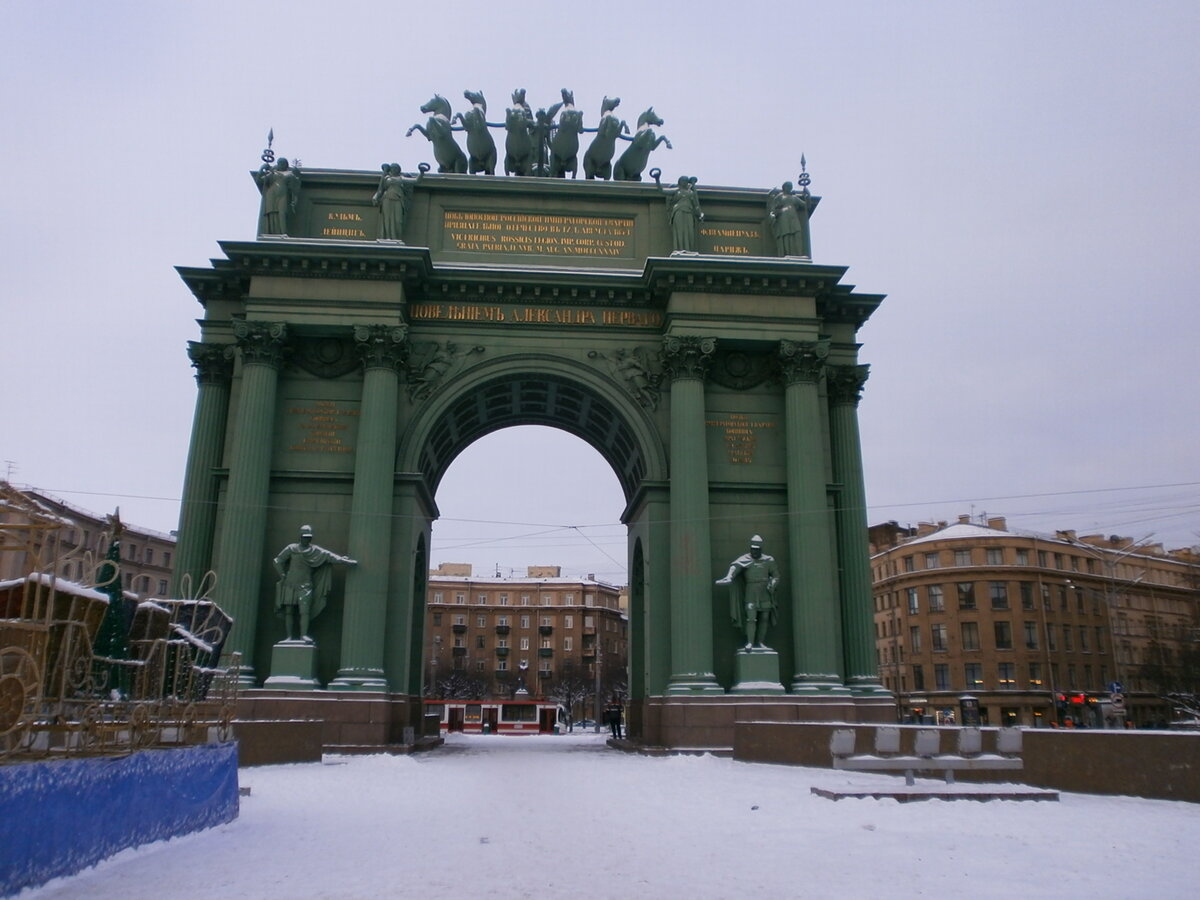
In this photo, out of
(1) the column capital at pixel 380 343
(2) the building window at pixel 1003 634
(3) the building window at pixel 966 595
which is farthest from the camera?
(3) the building window at pixel 966 595

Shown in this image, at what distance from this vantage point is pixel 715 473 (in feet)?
96.4

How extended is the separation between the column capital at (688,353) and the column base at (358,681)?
40.4ft

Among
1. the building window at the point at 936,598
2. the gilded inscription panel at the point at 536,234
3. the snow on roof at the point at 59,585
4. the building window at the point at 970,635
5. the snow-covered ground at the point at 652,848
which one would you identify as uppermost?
the gilded inscription panel at the point at 536,234

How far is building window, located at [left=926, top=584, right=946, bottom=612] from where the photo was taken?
248 feet

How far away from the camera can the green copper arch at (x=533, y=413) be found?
96.8 ft

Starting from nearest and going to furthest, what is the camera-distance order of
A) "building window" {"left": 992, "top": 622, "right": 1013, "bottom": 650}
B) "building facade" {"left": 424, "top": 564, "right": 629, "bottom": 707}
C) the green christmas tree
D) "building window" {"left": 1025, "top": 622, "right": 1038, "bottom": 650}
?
the green christmas tree < "building window" {"left": 992, "top": 622, "right": 1013, "bottom": 650} < "building window" {"left": 1025, "top": 622, "right": 1038, "bottom": 650} < "building facade" {"left": 424, "top": 564, "right": 629, "bottom": 707}

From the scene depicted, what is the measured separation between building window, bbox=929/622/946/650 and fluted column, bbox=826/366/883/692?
49.7m

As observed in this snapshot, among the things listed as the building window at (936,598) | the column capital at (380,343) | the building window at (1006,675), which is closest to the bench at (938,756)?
the column capital at (380,343)

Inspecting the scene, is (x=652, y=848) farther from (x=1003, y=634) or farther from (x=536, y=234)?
(x=1003, y=634)

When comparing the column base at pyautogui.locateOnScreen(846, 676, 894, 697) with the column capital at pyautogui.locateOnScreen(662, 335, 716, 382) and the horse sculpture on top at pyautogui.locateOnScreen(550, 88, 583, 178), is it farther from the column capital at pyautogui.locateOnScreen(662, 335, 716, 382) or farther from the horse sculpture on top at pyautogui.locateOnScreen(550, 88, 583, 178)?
the horse sculpture on top at pyautogui.locateOnScreen(550, 88, 583, 178)

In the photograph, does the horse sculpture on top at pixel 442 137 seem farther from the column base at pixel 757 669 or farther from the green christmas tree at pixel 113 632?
the green christmas tree at pixel 113 632

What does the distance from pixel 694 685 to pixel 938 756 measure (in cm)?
1041

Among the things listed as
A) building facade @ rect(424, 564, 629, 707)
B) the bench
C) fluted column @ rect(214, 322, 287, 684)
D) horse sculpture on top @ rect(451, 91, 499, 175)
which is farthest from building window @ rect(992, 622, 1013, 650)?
fluted column @ rect(214, 322, 287, 684)

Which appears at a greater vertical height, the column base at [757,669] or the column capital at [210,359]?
the column capital at [210,359]
